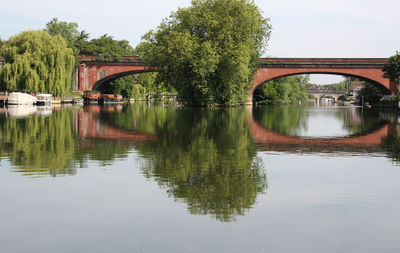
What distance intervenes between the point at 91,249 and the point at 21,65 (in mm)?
57679

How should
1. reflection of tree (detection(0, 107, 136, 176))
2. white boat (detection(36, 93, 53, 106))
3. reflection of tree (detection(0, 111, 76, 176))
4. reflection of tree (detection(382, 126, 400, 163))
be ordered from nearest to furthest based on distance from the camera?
reflection of tree (detection(0, 111, 76, 176))
reflection of tree (detection(0, 107, 136, 176))
reflection of tree (detection(382, 126, 400, 163))
white boat (detection(36, 93, 53, 106))

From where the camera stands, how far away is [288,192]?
9484mm

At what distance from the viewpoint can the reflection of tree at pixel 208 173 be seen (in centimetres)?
845

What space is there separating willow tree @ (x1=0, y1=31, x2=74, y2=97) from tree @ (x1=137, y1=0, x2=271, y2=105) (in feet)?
35.8

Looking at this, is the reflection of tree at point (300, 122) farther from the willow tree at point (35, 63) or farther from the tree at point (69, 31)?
the tree at point (69, 31)

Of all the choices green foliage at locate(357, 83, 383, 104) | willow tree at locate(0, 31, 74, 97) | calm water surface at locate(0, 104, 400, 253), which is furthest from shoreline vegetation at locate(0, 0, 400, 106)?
calm water surface at locate(0, 104, 400, 253)

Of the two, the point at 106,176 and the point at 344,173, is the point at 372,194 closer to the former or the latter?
the point at 344,173

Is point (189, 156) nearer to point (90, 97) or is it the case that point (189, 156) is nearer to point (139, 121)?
point (139, 121)

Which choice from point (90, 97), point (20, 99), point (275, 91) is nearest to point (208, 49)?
point (20, 99)

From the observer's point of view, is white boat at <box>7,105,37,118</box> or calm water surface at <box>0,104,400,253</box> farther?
white boat at <box>7,105,37,118</box>

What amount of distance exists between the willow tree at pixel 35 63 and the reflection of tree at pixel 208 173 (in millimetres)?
46066

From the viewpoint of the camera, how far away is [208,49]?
5666cm

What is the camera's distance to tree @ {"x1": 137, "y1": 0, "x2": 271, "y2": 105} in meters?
58.4

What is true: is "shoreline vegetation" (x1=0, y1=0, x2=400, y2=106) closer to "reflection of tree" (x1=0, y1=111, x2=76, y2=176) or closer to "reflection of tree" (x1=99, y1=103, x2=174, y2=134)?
"reflection of tree" (x1=99, y1=103, x2=174, y2=134)
